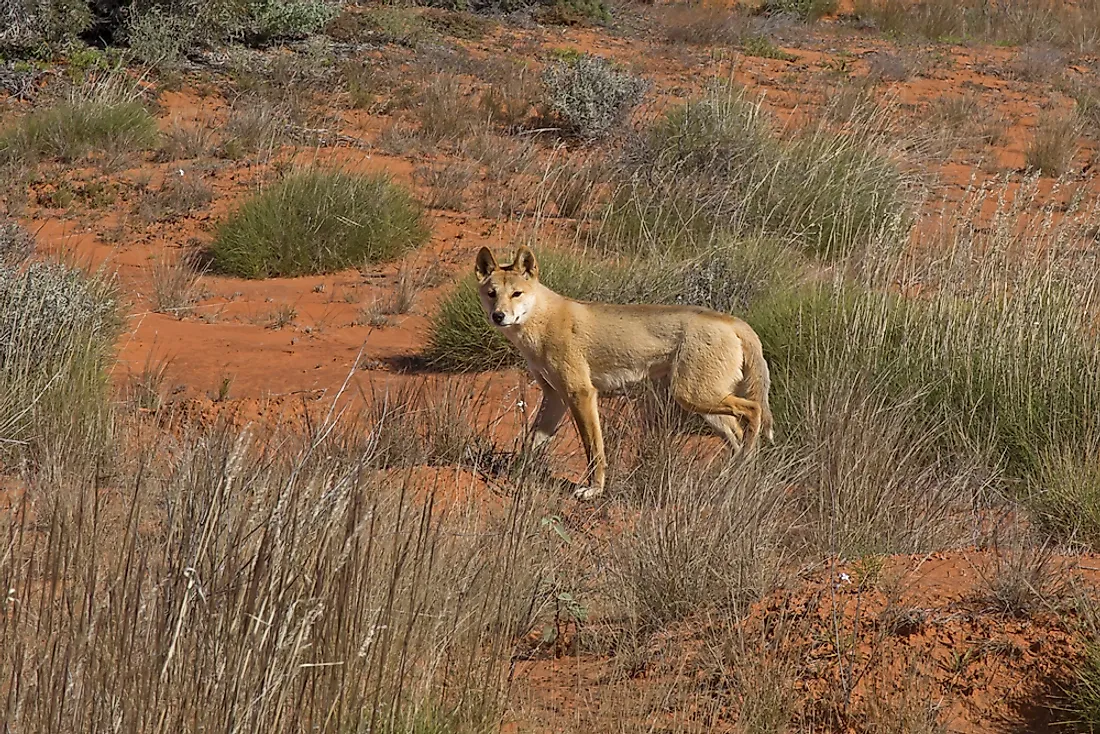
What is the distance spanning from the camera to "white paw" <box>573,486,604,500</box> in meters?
6.58

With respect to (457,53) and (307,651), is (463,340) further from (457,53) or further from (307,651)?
(457,53)

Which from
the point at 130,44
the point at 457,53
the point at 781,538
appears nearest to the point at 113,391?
the point at 781,538

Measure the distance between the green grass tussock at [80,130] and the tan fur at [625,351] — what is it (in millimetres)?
9209

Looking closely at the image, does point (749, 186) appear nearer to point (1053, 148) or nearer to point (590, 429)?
point (590, 429)

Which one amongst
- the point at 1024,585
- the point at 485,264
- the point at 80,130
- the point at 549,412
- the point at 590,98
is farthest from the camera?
the point at 590,98

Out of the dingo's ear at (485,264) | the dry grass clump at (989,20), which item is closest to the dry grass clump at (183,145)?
the dingo's ear at (485,264)

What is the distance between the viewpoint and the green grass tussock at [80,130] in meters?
14.8

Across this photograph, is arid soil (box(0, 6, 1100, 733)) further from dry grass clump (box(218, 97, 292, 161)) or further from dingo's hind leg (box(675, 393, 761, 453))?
dingo's hind leg (box(675, 393, 761, 453))

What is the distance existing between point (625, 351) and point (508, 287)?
2.44ft

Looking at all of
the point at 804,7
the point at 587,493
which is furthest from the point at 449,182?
the point at 804,7

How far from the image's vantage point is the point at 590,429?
7086 millimetres

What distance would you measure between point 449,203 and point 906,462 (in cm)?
858

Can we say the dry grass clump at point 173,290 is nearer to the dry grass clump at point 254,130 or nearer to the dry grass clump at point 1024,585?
the dry grass clump at point 254,130

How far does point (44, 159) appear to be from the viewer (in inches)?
586
